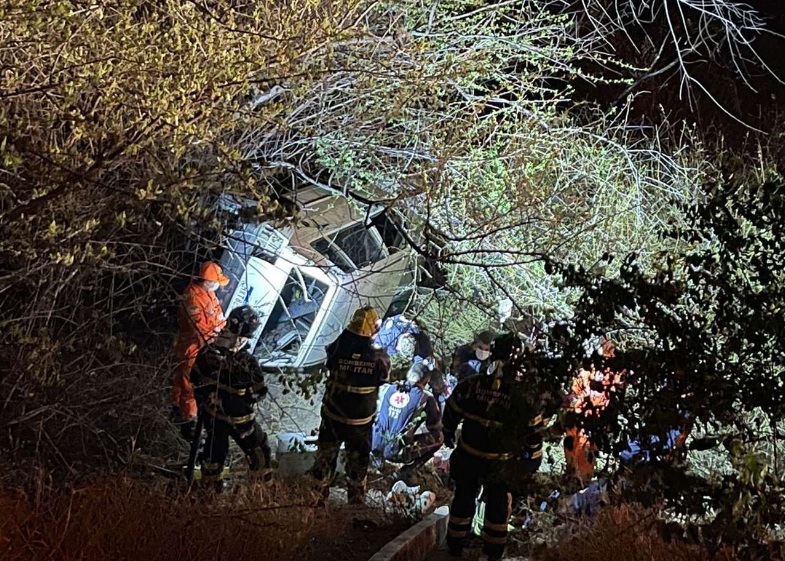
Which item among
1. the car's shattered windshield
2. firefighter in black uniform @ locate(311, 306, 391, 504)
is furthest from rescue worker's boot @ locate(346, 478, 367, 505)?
the car's shattered windshield

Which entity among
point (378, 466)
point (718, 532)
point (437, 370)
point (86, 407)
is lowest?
point (378, 466)

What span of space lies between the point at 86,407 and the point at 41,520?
169cm

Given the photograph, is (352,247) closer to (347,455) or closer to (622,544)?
(347,455)

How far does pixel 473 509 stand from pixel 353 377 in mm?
1480

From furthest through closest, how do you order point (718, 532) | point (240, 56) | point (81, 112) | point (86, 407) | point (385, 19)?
1. point (385, 19)
2. point (86, 407)
3. point (240, 56)
4. point (81, 112)
5. point (718, 532)

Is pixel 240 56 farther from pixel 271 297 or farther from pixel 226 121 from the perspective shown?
pixel 271 297

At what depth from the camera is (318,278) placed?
29.3 feet

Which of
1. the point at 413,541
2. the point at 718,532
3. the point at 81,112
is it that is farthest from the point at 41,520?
the point at 718,532

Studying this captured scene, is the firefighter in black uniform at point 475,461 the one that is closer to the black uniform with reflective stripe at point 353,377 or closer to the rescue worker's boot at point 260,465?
the black uniform with reflective stripe at point 353,377

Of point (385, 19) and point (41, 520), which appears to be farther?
point (385, 19)

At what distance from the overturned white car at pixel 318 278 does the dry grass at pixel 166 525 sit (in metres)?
2.75

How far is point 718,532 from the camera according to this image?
3277 mm

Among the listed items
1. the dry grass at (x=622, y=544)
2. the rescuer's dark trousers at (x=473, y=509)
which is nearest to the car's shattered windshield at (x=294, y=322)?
the rescuer's dark trousers at (x=473, y=509)

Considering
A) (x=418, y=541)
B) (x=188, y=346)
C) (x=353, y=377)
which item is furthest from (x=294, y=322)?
(x=418, y=541)
